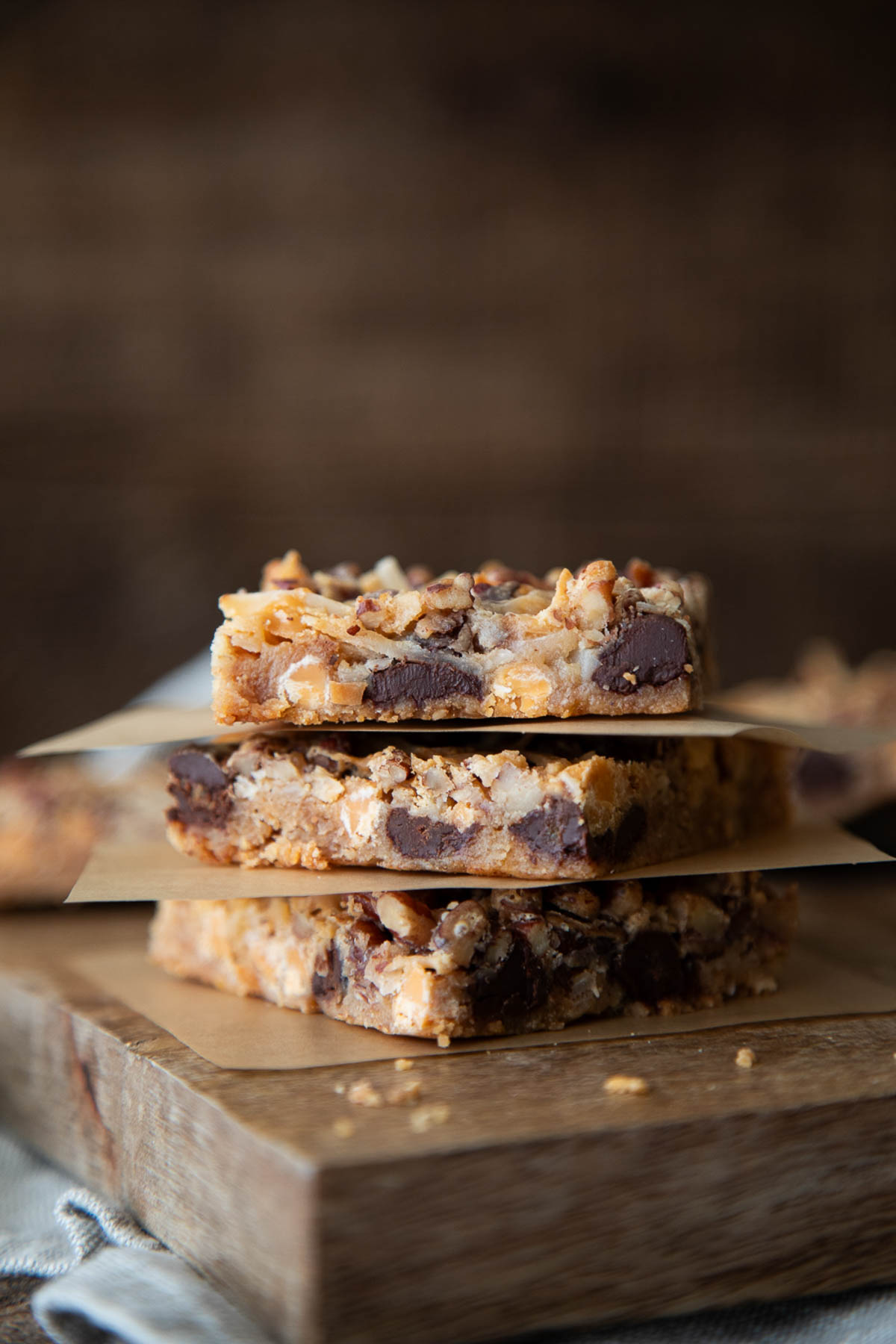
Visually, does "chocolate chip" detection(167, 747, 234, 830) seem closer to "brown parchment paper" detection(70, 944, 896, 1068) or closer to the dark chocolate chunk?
"brown parchment paper" detection(70, 944, 896, 1068)

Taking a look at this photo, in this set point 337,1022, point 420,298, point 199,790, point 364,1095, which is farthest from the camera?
point 420,298

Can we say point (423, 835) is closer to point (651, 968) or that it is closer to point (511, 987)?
point (511, 987)

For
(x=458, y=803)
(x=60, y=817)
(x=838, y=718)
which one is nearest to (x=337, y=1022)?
(x=458, y=803)

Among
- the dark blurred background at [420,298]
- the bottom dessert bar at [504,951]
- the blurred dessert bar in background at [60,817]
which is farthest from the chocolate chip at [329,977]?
the dark blurred background at [420,298]

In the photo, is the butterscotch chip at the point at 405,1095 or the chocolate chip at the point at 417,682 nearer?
the butterscotch chip at the point at 405,1095

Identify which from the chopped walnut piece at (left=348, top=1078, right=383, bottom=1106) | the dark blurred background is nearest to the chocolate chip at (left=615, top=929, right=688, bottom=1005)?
the chopped walnut piece at (left=348, top=1078, right=383, bottom=1106)

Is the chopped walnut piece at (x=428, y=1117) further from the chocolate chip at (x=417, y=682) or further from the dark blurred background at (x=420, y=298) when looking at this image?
the dark blurred background at (x=420, y=298)

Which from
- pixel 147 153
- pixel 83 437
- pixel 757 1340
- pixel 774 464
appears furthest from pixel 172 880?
pixel 774 464
